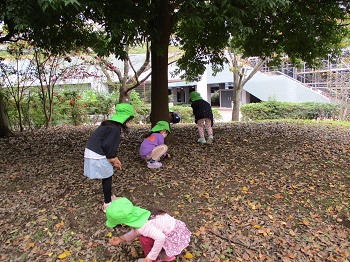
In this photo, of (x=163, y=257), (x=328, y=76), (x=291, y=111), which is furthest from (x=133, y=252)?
(x=328, y=76)

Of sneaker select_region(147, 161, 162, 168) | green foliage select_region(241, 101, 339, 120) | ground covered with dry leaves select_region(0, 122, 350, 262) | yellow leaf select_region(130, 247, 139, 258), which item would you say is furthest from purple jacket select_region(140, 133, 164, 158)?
green foliage select_region(241, 101, 339, 120)

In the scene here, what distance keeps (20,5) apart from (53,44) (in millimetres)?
2799

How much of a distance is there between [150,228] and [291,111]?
1437 cm

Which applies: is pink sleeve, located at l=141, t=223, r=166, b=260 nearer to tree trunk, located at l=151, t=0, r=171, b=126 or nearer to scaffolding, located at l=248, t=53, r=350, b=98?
tree trunk, located at l=151, t=0, r=171, b=126

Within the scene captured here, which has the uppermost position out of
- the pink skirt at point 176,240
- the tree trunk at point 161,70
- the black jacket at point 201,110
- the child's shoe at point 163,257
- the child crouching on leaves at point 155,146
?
the tree trunk at point 161,70

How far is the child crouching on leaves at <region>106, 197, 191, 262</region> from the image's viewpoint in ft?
7.70

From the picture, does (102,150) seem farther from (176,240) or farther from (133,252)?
(176,240)

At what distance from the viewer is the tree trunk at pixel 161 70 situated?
17.4 ft

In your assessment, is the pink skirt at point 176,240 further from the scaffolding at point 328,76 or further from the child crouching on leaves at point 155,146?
the scaffolding at point 328,76

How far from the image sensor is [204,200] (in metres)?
3.95

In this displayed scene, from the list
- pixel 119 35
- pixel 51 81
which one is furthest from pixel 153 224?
pixel 51 81

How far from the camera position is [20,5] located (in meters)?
3.21

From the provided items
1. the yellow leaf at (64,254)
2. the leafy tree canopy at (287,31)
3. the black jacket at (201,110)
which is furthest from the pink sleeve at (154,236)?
the black jacket at (201,110)

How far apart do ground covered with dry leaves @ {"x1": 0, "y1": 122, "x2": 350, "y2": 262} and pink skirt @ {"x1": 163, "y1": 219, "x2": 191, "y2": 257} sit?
1.40ft
